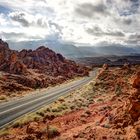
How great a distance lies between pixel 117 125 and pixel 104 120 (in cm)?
343

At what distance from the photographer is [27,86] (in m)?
82.6

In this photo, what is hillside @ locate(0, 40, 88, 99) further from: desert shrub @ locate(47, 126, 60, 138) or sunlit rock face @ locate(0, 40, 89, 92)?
desert shrub @ locate(47, 126, 60, 138)

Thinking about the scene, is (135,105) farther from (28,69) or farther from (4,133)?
(28,69)

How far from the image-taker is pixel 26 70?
10075 centimetres

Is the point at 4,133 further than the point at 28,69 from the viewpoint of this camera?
No

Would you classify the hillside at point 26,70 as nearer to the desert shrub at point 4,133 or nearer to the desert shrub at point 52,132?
the desert shrub at point 4,133

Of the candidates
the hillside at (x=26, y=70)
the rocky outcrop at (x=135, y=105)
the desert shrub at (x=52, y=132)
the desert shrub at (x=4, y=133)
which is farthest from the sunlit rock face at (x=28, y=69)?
the rocky outcrop at (x=135, y=105)

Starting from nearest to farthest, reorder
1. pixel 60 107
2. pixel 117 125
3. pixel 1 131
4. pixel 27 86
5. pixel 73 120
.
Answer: pixel 117 125 → pixel 1 131 → pixel 73 120 → pixel 60 107 → pixel 27 86

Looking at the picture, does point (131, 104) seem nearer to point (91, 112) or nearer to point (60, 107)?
point (91, 112)

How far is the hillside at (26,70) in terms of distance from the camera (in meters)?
76.7

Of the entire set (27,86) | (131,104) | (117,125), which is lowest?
(27,86)

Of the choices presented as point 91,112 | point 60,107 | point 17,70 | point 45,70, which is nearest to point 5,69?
point 17,70

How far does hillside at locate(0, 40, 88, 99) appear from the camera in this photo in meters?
76.7

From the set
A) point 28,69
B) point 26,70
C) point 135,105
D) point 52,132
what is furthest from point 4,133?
point 28,69
